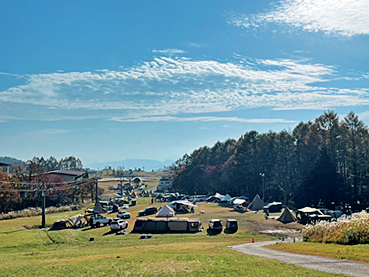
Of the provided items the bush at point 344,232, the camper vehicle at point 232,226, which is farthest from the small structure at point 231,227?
the bush at point 344,232

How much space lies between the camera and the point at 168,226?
4041cm

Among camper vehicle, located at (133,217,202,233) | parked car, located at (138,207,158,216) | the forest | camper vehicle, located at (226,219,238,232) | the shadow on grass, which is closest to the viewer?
the shadow on grass

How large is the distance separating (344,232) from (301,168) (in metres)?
52.4

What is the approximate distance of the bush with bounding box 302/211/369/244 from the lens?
22094 millimetres

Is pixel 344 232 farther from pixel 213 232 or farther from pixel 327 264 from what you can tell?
pixel 213 232

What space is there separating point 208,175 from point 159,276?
87329 millimetres

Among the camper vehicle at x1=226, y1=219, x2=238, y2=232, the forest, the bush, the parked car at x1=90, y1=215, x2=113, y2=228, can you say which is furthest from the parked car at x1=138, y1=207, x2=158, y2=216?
the bush

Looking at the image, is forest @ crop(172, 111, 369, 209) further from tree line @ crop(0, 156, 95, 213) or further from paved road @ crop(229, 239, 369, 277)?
paved road @ crop(229, 239, 369, 277)

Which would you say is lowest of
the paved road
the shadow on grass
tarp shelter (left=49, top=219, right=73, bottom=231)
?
the shadow on grass

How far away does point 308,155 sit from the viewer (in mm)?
71312

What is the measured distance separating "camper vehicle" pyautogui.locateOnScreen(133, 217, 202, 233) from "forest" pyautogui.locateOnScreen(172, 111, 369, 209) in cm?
3120

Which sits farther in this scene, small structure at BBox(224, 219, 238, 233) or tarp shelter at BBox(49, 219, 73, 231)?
Result: tarp shelter at BBox(49, 219, 73, 231)

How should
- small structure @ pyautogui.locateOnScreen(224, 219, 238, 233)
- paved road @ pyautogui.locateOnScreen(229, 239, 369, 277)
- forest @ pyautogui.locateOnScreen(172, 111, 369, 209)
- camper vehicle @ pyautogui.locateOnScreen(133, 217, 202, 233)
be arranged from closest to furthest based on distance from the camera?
1. paved road @ pyautogui.locateOnScreen(229, 239, 369, 277)
2. small structure @ pyautogui.locateOnScreen(224, 219, 238, 233)
3. camper vehicle @ pyautogui.locateOnScreen(133, 217, 202, 233)
4. forest @ pyautogui.locateOnScreen(172, 111, 369, 209)

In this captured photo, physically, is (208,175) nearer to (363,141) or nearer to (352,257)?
(363,141)
